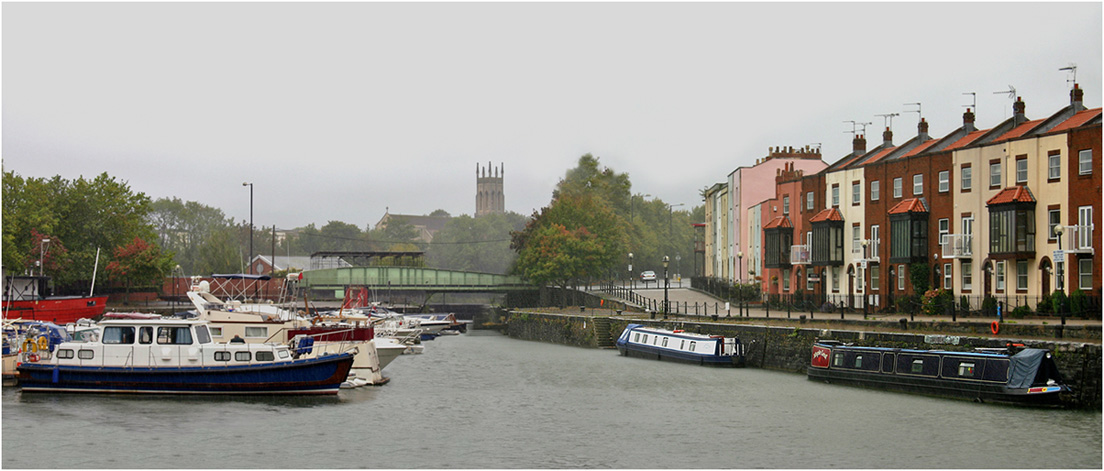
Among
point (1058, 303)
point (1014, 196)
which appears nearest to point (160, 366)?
point (1058, 303)

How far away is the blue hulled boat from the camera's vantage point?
3800cm

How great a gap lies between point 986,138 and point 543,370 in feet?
85.4

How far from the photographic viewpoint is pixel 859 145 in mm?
71125

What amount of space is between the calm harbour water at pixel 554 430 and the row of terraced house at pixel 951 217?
12.9 metres

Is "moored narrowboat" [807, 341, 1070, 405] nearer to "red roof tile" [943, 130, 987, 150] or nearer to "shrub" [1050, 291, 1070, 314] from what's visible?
"shrub" [1050, 291, 1070, 314]

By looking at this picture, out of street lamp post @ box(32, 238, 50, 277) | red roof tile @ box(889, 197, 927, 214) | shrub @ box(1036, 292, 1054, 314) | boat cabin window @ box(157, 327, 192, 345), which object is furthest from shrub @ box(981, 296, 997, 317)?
street lamp post @ box(32, 238, 50, 277)

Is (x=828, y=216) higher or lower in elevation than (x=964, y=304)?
higher

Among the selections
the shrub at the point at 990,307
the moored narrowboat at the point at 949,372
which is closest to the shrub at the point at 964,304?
the shrub at the point at 990,307

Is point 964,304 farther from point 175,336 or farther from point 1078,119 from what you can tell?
point 175,336

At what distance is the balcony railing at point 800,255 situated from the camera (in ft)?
218

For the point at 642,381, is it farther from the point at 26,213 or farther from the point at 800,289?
the point at 26,213

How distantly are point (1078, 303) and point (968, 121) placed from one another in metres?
19.0

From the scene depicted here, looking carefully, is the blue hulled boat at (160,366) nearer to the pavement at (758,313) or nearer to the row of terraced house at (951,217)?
the pavement at (758,313)

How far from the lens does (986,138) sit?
54125 millimetres
